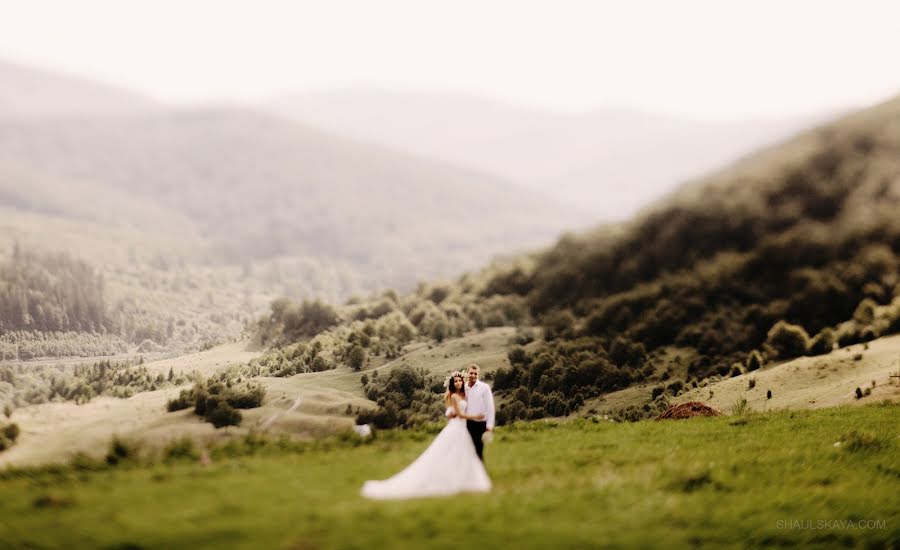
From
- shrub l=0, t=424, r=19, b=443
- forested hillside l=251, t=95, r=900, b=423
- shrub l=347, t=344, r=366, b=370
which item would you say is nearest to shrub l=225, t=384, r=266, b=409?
shrub l=0, t=424, r=19, b=443

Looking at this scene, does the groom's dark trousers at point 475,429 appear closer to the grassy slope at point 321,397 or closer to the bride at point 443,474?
the bride at point 443,474

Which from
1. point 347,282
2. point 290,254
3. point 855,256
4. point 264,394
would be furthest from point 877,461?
point 290,254

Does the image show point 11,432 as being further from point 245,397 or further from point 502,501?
point 502,501

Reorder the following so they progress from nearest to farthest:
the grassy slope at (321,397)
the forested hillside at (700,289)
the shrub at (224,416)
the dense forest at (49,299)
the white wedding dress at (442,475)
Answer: the white wedding dress at (442,475)
the grassy slope at (321,397)
the shrub at (224,416)
the dense forest at (49,299)
the forested hillside at (700,289)

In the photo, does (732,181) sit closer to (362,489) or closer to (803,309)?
(803,309)

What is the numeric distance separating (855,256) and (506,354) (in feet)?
124

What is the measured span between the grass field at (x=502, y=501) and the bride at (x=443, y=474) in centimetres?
27

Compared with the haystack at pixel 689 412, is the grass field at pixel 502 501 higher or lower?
higher

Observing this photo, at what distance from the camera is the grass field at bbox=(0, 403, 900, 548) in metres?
12.0

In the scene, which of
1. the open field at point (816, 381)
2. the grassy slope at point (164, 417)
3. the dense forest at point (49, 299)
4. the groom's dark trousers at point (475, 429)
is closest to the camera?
the groom's dark trousers at point (475, 429)

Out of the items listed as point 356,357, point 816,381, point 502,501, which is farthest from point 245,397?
point 816,381

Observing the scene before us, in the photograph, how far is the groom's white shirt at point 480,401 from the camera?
16953 mm

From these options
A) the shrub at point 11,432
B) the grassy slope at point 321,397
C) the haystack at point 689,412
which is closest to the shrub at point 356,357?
the grassy slope at point 321,397

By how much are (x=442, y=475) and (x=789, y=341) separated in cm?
4671
